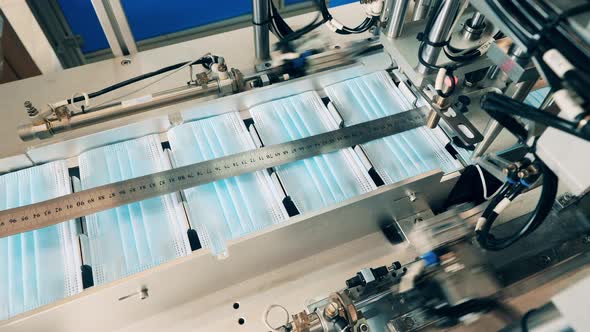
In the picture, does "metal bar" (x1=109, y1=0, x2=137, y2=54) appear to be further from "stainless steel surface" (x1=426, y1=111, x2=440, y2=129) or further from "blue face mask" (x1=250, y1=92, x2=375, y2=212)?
"stainless steel surface" (x1=426, y1=111, x2=440, y2=129)

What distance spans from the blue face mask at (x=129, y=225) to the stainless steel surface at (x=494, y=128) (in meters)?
0.85

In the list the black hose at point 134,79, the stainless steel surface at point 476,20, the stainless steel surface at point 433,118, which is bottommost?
the stainless steel surface at point 433,118

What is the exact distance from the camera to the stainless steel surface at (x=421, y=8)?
1.59 metres

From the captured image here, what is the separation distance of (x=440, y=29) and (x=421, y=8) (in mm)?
→ 540

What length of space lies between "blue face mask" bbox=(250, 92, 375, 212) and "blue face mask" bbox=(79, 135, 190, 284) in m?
0.34

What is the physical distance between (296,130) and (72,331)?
883 mm

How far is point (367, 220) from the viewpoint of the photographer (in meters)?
1.34

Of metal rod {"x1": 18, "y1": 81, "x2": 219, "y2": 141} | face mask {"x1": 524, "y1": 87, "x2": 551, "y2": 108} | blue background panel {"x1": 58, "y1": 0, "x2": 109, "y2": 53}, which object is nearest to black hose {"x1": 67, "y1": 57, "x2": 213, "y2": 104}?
metal rod {"x1": 18, "y1": 81, "x2": 219, "y2": 141}

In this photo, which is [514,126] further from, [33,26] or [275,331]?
[33,26]

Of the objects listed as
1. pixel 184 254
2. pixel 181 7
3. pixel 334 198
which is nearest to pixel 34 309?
pixel 184 254

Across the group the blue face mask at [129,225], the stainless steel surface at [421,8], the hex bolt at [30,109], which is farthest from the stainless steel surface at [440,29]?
the hex bolt at [30,109]

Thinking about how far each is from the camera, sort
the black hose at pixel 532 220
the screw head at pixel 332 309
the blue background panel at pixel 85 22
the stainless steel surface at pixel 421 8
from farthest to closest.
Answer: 1. the blue background panel at pixel 85 22
2. the stainless steel surface at pixel 421 8
3. the screw head at pixel 332 309
4. the black hose at pixel 532 220

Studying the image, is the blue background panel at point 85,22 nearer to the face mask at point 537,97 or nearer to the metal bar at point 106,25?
the metal bar at point 106,25

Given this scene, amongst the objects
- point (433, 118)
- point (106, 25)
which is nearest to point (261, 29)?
point (106, 25)
